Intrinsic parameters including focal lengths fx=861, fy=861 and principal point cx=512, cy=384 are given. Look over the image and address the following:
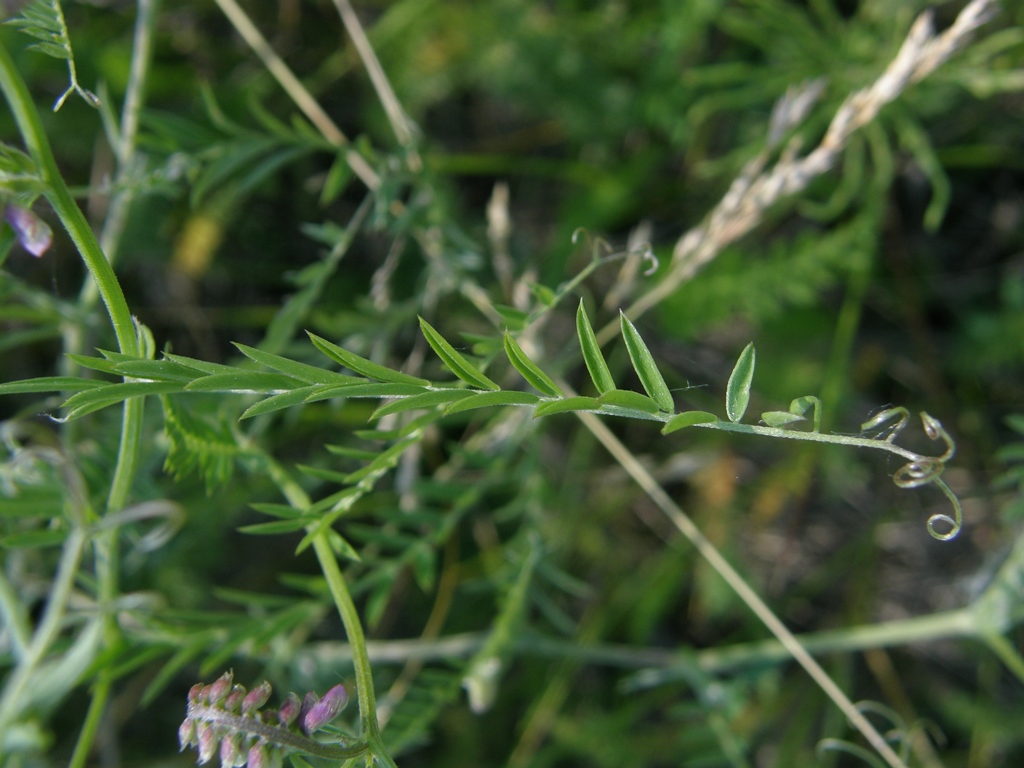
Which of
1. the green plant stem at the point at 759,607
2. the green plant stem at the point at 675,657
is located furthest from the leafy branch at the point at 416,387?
the green plant stem at the point at 675,657

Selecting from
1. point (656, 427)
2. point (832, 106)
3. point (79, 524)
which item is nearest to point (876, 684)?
point (656, 427)

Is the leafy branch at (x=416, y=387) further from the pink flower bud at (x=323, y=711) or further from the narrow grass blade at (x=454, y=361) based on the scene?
the pink flower bud at (x=323, y=711)

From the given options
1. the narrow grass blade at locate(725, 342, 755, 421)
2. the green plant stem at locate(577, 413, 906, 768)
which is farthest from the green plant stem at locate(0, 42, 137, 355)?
the green plant stem at locate(577, 413, 906, 768)

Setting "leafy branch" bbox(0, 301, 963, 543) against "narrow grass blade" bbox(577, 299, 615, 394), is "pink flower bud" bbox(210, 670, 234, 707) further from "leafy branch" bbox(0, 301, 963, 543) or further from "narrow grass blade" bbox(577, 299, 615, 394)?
"narrow grass blade" bbox(577, 299, 615, 394)

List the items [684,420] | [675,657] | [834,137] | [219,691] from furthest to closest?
[675,657]
[834,137]
[219,691]
[684,420]

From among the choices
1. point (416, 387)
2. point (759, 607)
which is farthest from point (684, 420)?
point (759, 607)

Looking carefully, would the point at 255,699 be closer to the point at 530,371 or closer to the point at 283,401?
the point at 283,401
